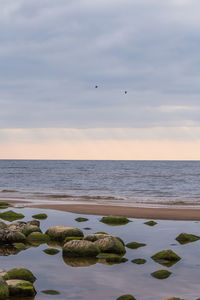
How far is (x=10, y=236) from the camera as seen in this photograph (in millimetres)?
12211

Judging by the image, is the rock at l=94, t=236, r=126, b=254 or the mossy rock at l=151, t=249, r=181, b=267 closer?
the mossy rock at l=151, t=249, r=181, b=267

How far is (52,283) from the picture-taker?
26.8ft

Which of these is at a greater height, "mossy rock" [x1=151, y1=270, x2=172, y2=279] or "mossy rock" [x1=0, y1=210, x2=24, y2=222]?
"mossy rock" [x1=0, y1=210, x2=24, y2=222]

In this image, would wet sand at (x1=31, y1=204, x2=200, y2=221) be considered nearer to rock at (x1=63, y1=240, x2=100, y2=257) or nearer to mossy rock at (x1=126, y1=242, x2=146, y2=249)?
mossy rock at (x1=126, y1=242, x2=146, y2=249)

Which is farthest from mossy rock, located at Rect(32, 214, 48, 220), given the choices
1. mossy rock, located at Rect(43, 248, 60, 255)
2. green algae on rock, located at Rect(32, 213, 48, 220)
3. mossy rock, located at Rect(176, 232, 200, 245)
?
mossy rock, located at Rect(176, 232, 200, 245)

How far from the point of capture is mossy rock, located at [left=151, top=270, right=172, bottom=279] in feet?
28.3

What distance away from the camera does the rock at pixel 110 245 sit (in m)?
10.6

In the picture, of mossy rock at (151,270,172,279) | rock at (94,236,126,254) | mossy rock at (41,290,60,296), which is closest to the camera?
mossy rock at (41,290,60,296)

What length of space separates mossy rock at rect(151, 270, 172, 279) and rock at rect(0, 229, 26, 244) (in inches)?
203

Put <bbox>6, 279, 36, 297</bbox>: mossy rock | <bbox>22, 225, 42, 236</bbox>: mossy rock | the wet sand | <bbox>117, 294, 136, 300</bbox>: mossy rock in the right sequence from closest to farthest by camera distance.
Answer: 1. <bbox>117, 294, 136, 300</bbox>: mossy rock
2. <bbox>6, 279, 36, 297</bbox>: mossy rock
3. <bbox>22, 225, 42, 236</bbox>: mossy rock
4. the wet sand

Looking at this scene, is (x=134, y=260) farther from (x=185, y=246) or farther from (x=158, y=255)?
(x=185, y=246)

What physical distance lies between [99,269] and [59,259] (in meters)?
1.42

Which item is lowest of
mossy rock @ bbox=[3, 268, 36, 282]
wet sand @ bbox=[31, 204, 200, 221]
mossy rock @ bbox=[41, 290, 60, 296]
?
mossy rock @ bbox=[41, 290, 60, 296]

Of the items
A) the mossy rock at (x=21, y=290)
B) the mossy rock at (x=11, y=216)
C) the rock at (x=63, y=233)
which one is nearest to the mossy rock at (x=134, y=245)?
the rock at (x=63, y=233)
